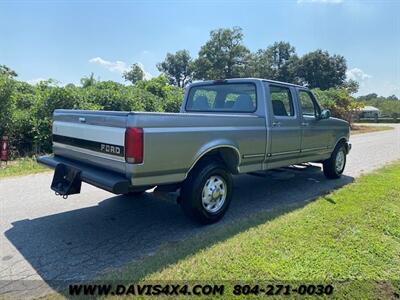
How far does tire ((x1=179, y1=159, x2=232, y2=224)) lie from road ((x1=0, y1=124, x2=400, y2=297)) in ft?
0.60

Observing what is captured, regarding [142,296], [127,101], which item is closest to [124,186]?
[142,296]

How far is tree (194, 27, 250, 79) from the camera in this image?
6225cm

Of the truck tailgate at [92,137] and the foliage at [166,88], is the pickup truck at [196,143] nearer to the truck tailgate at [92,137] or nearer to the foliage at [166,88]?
the truck tailgate at [92,137]

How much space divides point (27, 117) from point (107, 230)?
692 cm

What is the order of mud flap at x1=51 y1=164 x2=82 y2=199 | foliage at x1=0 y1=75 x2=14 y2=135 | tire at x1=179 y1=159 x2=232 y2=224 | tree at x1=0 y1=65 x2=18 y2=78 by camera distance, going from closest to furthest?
mud flap at x1=51 y1=164 x2=82 y2=199
tire at x1=179 y1=159 x2=232 y2=224
foliage at x1=0 y1=75 x2=14 y2=135
tree at x1=0 y1=65 x2=18 y2=78

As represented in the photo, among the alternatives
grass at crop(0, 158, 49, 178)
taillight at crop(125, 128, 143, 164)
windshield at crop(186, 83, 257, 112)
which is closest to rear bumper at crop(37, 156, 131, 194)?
taillight at crop(125, 128, 143, 164)

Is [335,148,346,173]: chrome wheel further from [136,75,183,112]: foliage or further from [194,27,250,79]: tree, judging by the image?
[194,27,250,79]: tree

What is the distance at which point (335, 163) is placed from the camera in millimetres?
7805

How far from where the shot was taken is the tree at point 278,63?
6775 cm

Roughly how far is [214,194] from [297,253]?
4.57 feet

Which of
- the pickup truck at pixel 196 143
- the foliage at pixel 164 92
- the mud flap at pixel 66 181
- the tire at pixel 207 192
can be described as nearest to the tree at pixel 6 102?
the pickup truck at pixel 196 143

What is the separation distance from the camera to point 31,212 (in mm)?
5113

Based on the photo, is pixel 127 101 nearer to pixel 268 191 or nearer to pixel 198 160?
pixel 268 191

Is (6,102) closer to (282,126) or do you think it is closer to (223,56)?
(282,126)
